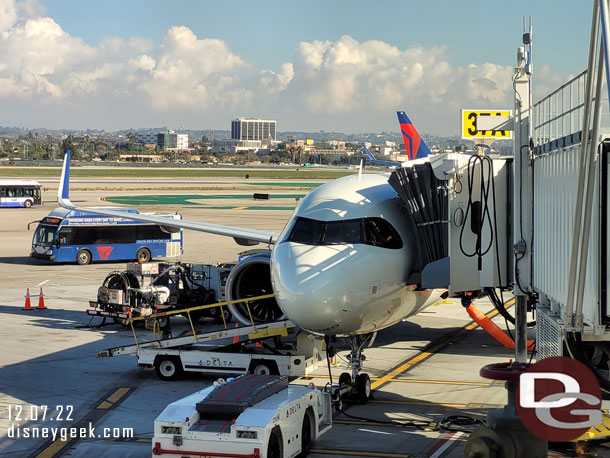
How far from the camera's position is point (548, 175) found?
1466 centimetres

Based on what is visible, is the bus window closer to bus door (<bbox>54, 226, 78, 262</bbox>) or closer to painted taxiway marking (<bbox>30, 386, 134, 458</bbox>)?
bus door (<bbox>54, 226, 78, 262</bbox>)

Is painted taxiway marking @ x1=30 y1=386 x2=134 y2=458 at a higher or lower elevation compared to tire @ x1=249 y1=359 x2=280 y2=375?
lower

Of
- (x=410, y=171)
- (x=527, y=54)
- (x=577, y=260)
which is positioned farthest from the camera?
(x=410, y=171)

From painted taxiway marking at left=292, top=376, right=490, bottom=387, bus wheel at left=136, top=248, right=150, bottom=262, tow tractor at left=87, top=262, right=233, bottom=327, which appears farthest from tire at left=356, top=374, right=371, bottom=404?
bus wheel at left=136, top=248, right=150, bottom=262

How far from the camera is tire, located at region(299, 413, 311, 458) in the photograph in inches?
672

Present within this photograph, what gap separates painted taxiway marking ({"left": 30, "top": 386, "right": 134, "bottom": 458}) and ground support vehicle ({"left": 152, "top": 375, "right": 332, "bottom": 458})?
275 cm

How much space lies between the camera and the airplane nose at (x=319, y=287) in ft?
59.8

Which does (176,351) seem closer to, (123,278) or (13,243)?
(123,278)

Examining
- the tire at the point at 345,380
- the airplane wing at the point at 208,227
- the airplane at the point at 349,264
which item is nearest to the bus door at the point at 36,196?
the airplane wing at the point at 208,227

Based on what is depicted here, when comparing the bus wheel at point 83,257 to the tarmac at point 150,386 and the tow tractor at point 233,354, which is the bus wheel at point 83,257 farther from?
the tow tractor at point 233,354

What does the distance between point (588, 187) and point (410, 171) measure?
9054mm

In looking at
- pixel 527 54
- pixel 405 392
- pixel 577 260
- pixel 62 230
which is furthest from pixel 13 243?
pixel 577 260

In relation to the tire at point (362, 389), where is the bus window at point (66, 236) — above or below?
above

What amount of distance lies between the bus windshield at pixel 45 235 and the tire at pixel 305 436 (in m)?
33.4
